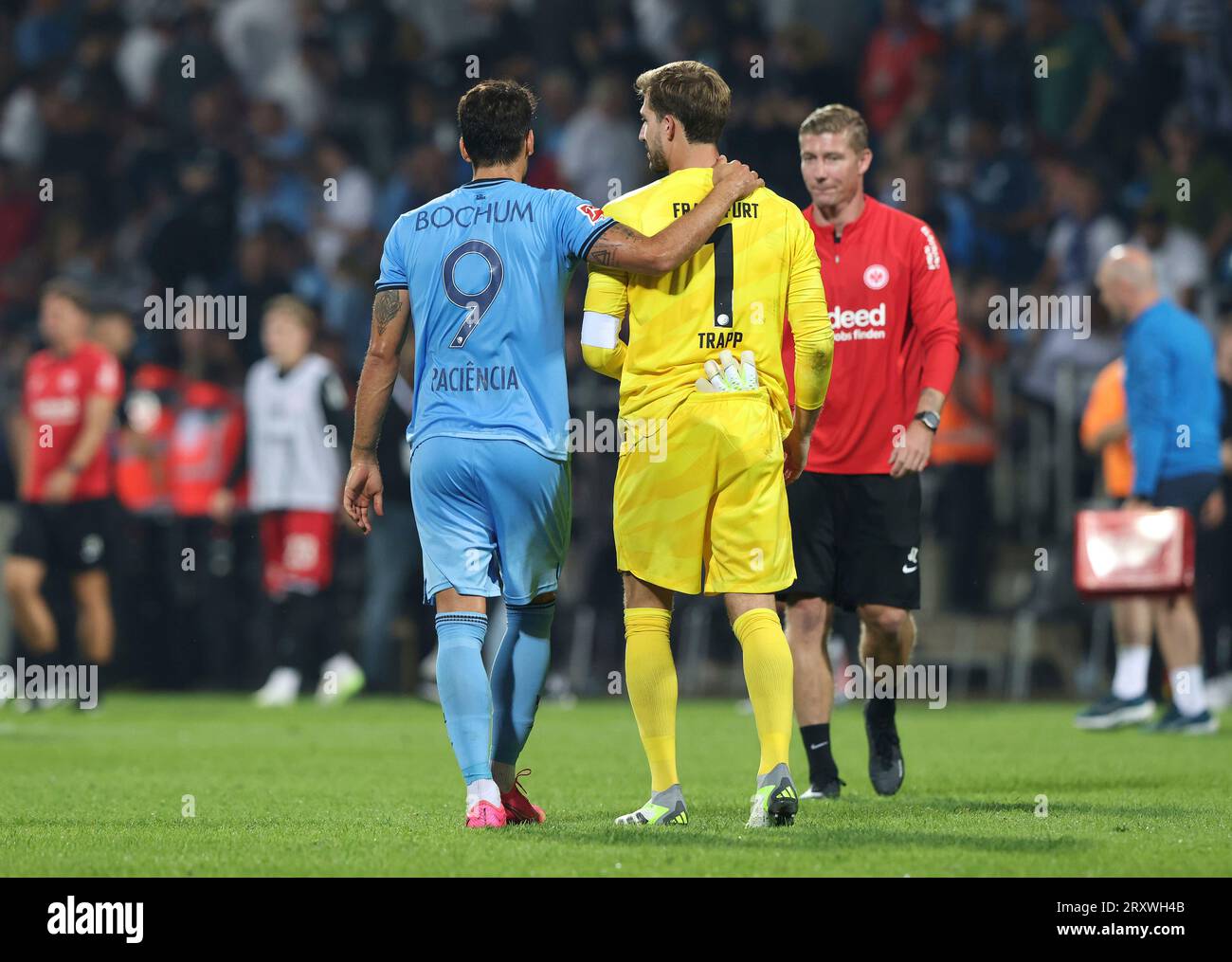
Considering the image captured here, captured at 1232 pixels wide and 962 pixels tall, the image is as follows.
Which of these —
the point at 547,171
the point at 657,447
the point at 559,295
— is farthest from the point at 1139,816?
the point at 547,171

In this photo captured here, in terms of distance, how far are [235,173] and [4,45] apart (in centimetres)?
450

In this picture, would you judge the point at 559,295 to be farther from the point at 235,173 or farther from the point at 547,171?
the point at 235,173

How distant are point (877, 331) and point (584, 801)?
2274 mm

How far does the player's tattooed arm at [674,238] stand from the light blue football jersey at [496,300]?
77 millimetres

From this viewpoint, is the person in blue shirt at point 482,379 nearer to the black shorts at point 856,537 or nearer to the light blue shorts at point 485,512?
the light blue shorts at point 485,512

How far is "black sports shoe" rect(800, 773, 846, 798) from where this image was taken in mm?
8242

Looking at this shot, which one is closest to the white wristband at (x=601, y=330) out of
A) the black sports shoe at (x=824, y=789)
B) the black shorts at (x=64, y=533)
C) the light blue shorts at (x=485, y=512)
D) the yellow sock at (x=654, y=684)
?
the light blue shorts at (x=485, y=512)

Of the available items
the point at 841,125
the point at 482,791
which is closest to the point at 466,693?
the point at 482,791

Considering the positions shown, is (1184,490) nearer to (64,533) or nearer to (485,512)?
(485,512)

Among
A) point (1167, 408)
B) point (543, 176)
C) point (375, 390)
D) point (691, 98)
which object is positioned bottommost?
point (375, 390)

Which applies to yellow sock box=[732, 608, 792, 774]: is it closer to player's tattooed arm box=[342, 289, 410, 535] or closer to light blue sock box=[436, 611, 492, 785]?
light blue sock box=[436, 611, 492, 785]

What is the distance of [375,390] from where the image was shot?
694 centimetres

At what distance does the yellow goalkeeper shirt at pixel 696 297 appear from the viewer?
267 inches

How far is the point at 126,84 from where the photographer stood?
2112 cm
